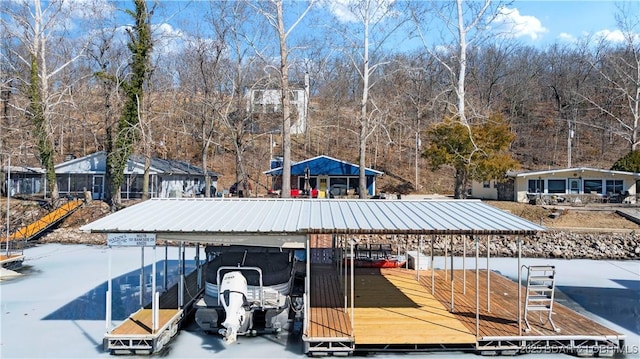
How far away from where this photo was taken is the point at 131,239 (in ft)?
27.6

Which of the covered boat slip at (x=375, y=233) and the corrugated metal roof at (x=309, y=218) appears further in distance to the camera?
the corrugated metal roof at (x=309, y=218)

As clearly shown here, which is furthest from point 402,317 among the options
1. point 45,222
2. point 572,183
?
point 572,183

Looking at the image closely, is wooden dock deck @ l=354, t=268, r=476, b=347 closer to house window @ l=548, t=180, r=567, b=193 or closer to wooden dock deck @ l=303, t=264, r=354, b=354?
wooden dock deck @ l=303, t=264, r=354, b=354

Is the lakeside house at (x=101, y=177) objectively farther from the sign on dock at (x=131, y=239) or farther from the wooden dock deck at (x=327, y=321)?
the sign on dock at (x=131, y=239)

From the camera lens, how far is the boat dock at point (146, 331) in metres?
8.01

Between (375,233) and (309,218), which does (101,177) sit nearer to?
(309,218)

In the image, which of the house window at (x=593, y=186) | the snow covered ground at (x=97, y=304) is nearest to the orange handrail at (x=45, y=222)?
the snow covered ground at (x=97, y=304)

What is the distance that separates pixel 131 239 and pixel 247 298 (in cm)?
240

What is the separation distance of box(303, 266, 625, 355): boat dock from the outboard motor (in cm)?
128

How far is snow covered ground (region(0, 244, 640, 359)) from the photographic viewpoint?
8.35 m

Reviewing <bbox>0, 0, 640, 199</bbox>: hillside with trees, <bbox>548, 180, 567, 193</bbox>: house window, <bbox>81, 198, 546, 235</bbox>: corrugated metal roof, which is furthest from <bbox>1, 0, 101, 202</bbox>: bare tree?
<bbox>548, 180, 567, 193</bbox>: house window

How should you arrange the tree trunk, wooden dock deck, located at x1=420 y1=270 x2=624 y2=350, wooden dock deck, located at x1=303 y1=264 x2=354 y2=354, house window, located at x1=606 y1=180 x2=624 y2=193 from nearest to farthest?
1. wooden dock deck, located at x1=303 y1=264 x2=354 y2=354
2. wooden dock deck, located at x1=420 y1=270 x2=624 y2=350
3. the tree trunk
4. house window, located at x1=606 y1=180 x2=624 y2=193

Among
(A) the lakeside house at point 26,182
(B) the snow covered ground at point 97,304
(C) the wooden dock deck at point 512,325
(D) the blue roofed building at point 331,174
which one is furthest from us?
(D) the blue roofed building at point 331,174

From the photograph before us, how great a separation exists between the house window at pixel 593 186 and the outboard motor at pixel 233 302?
27.2 meters
